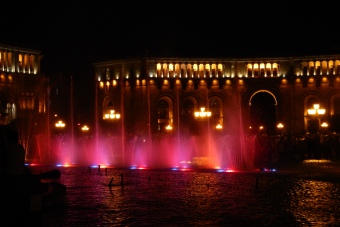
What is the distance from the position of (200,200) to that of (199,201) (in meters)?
0.21

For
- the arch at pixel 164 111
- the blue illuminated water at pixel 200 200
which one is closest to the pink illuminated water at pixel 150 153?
the blue illuminated water at pixel 200 200

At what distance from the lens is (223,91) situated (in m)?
75.8

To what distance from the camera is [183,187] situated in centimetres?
1848

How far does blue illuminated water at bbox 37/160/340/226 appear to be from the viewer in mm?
12242

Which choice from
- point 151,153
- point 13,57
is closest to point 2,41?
point 13,57

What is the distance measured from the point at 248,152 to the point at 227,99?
46.5 m

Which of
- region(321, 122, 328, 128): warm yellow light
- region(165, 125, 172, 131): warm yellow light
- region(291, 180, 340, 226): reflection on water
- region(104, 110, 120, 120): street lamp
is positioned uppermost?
region(104, 110, 120, 120): street lamp

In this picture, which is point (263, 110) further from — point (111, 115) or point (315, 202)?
point (315, 202)

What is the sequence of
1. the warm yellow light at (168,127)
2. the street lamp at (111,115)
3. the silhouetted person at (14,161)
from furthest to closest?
the street lamp at (111,115), the warm yellow light at (168,127), the silhouetted person at (14,161)

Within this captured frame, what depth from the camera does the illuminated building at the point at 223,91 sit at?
73.4 m

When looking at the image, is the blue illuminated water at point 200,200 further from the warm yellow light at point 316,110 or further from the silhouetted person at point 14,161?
the warm yellow light at point 316,110

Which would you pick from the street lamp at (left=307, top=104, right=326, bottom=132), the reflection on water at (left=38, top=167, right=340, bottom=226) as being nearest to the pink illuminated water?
the reflection on water at (left=38, top=167, right=340, bottom=226)

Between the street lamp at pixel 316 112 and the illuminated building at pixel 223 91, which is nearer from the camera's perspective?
the street lamp at pixel 316 112

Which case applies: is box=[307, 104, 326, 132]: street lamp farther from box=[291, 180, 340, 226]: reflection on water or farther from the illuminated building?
box=[291, 180, 340, 226]: reflection on water
